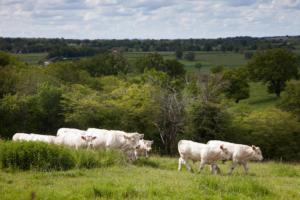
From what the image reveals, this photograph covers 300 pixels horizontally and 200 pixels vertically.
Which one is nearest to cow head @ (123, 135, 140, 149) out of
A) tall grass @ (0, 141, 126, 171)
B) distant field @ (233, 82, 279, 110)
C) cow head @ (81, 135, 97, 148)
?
Answer: cow head @ (81, 135, 97, 148)

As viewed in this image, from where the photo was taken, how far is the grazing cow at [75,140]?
77.7 ft

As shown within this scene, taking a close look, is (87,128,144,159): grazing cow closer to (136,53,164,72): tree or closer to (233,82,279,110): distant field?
(233,82,279,110): distant field

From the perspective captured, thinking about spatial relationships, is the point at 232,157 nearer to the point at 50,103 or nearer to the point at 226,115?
the point at 226,115

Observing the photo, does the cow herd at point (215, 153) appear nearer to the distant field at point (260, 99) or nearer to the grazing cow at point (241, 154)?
the grazing cow at point (241, 154)

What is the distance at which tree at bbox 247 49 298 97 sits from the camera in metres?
88.9

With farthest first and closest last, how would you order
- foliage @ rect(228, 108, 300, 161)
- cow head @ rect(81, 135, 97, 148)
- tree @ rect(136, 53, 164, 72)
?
tree @ rect(136, 53, 164, 72) → foliage @ rect(228, 108, 300, 161) → cow head @ rect(81, 135, 97, 148)

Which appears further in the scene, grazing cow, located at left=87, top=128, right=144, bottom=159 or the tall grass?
grazing cow, located at left=87, top=128, right=144, bottom=159

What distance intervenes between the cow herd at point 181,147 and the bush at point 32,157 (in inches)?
150

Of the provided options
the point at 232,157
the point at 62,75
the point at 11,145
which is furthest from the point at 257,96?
the point at 11,145

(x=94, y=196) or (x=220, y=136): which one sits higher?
(x=94, y=196)

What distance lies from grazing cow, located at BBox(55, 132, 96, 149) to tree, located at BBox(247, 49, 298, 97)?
69.2 meters

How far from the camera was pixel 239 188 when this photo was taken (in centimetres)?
1264

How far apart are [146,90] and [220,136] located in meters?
9.63

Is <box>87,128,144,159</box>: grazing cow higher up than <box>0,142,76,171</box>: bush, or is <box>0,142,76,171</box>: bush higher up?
<box>0,142,76,171</box>: bush
